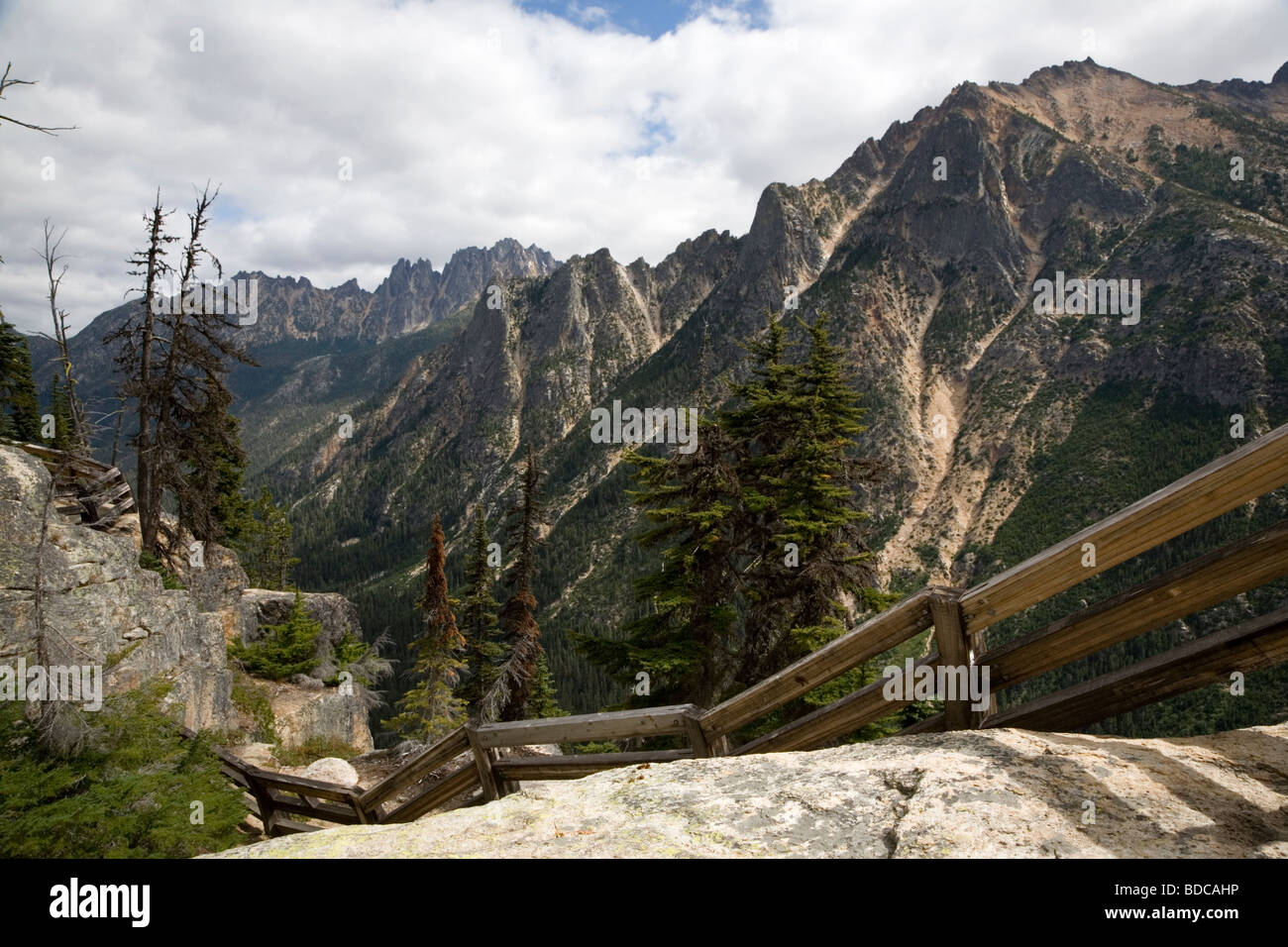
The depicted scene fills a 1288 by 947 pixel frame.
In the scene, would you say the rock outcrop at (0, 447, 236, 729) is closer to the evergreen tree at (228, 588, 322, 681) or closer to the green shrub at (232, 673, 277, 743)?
the green shrub at (232, 673, 277, 743)

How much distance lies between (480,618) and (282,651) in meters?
7.39

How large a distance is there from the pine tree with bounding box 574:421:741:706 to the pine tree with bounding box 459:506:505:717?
533 inches

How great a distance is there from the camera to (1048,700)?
393cm

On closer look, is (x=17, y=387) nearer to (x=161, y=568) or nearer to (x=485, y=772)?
(x=161, y=568)

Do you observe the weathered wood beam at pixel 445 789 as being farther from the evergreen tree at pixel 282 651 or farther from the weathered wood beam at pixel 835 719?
the evergreen tree at pixel 282 651

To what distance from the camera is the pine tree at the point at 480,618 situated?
87.9 ft

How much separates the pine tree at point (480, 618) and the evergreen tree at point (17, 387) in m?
29.2

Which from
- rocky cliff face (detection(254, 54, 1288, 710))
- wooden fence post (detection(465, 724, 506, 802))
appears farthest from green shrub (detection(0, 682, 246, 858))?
rocky cliff face (detection(254, 54, 1288, 710))

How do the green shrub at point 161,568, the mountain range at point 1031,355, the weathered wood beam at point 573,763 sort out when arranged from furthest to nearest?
1. the mountain range at point 1031,355
2. the green shrub at point 161,568
3. the weathered wood beam at point 573,763

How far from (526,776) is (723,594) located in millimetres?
8749

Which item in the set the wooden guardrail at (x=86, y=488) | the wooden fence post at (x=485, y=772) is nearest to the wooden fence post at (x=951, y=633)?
the wooden fence post at (x=485, y=772)
